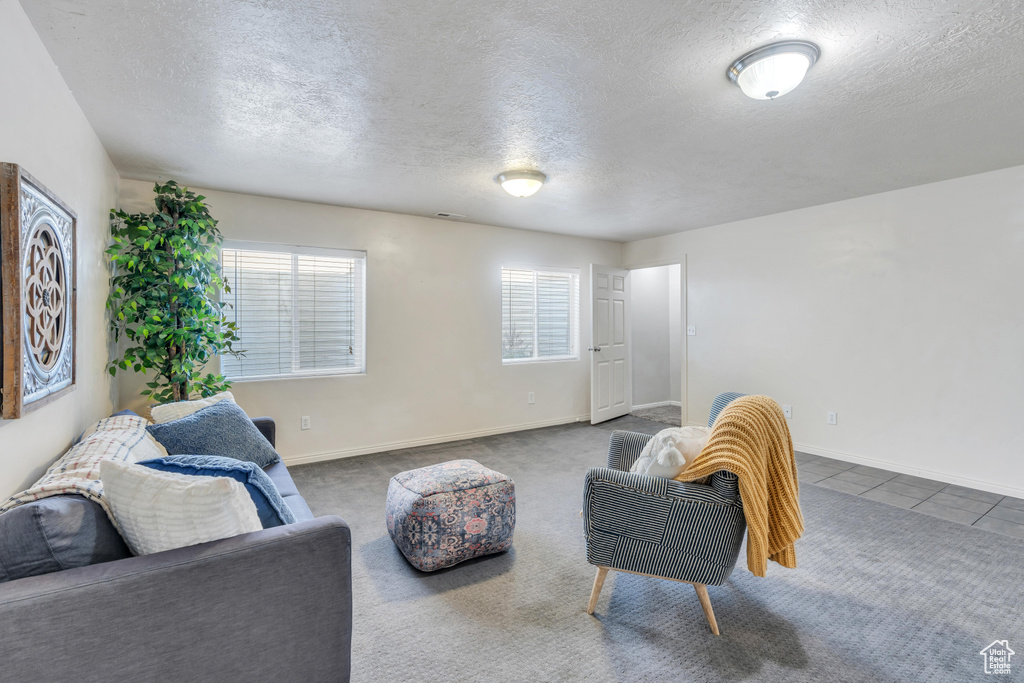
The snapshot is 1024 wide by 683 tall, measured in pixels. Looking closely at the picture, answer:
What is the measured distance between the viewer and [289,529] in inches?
53.1

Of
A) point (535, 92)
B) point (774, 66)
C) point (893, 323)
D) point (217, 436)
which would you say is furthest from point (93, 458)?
point (893, 323)

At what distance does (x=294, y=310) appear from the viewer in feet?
13.8

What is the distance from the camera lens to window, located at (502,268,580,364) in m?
5.49

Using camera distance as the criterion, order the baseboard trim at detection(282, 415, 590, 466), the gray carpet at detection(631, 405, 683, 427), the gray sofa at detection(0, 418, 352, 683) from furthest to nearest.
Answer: the gray carpet at detection(631, 405, 683, 427)
the baseboard trim at detection(282, 415, 590, 466)
the gray sofa at detection(0, 418, 352, 683)

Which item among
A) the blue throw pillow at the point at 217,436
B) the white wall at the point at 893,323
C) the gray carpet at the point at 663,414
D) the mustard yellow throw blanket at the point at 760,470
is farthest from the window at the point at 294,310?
the white wall at the point at 893,323

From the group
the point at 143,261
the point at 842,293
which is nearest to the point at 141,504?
the point at 143,261

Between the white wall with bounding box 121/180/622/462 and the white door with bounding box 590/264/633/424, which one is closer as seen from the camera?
the white wall with bounding box 121/180/622/462

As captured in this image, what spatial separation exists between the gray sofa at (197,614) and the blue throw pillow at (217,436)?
1132 millimetres

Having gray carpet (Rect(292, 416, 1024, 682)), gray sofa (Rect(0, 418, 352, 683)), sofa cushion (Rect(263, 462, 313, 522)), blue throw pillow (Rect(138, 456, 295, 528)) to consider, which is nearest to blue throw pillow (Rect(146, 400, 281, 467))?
sofa cushion (Rect(263, 462, 313, 522))

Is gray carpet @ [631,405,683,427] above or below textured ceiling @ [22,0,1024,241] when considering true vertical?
below

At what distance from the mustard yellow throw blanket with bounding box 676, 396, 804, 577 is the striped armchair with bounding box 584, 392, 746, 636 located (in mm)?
64

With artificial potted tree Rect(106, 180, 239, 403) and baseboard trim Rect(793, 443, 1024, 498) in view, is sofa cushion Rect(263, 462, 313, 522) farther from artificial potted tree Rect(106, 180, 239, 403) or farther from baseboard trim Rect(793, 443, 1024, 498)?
baseboard trim Rect(793, 443, 1024, 498)

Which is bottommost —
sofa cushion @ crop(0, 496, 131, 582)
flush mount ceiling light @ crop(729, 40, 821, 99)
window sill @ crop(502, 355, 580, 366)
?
sofa cushion @ crop(0, 496, 131, 582)
